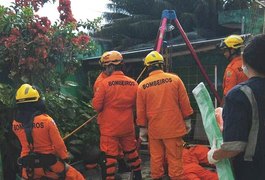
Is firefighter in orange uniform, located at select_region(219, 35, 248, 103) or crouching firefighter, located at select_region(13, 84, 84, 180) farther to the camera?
firefighter in orange uniform, located at select_region(219, 35, 248, 103)

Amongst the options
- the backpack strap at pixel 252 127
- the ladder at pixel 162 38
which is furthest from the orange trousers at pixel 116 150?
the backpack strap at pixel 252 127

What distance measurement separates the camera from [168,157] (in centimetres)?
514

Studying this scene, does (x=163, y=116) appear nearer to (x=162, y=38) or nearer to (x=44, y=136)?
(x=44, y=136)

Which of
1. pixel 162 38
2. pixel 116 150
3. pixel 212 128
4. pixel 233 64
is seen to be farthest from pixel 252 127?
pixel 162 38

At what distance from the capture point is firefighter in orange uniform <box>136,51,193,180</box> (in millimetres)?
5113

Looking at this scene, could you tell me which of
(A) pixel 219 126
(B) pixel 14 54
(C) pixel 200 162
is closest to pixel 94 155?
(C) pixel 200 162

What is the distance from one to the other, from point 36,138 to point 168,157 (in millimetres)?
1787

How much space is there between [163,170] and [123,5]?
30.4 meters

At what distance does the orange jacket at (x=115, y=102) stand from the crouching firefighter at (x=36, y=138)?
99cm

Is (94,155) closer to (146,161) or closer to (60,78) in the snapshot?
(146,161)

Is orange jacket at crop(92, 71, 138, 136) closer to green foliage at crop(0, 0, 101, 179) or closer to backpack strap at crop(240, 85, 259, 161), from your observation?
green foliage at crop(0, 0, 101, 179)

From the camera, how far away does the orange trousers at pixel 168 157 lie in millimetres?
5102

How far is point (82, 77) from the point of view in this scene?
27.6ft

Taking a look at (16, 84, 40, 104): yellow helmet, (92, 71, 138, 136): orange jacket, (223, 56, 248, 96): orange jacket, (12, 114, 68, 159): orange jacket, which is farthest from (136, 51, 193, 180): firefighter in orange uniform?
(16, 84, 40, 104): yellow helmet
